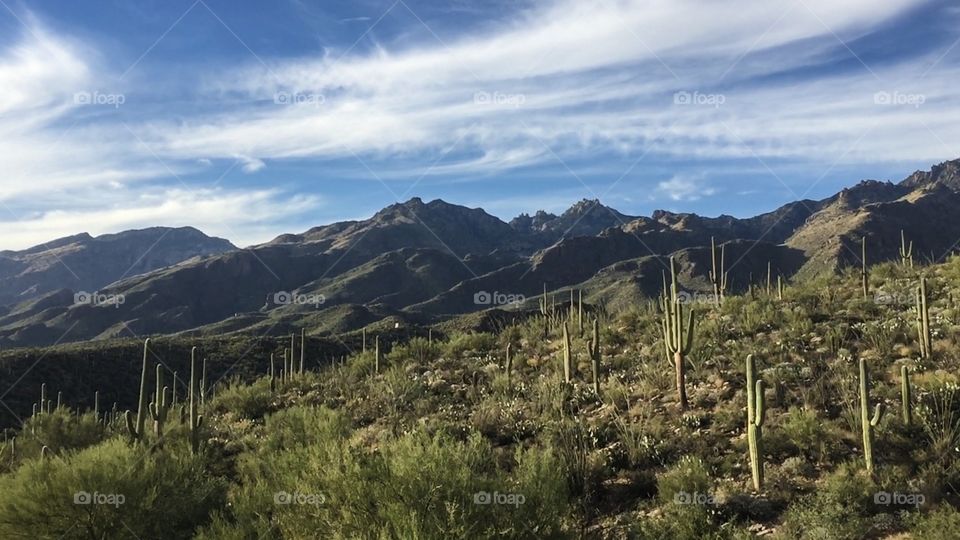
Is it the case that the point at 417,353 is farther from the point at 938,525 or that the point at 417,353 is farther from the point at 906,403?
the point at 938,525

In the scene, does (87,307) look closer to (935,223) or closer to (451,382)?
(451,382)

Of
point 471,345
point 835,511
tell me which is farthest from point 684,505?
point 471,345

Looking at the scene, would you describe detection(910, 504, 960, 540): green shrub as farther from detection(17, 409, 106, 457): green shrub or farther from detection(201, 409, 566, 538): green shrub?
detection(17, 409, 106, 457): green shrub

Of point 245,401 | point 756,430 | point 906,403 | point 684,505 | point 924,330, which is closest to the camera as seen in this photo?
point 684,505

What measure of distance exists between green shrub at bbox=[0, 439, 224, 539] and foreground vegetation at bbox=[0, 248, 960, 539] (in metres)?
0.03

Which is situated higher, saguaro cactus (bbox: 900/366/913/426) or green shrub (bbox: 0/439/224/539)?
saguaro cactus (bbox: 900/366/913/426)

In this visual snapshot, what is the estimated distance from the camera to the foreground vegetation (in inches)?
313

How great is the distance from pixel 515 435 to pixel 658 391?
3310 mm

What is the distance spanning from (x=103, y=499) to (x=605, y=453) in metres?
7.98

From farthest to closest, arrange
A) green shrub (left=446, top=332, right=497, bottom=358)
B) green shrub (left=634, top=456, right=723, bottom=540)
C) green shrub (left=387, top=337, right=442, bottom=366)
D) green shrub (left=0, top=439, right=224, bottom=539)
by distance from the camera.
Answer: green shrub (left=387, top=337, right=442, bottom=366) < green shrub (left=446, top=332, right=497, bottom=358) < green shrub (left=0, top=439, right=224, bottom=539) < green shrub (left=634, top=456, right=723, bottom=540)

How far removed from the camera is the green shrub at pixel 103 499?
9180mm

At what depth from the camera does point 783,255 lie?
160 metres

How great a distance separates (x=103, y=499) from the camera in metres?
9.41

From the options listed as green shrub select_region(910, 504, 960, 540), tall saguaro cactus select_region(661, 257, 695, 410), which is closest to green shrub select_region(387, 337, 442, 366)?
tall saguaro cactus select_region(661, 257, 695, 410)
